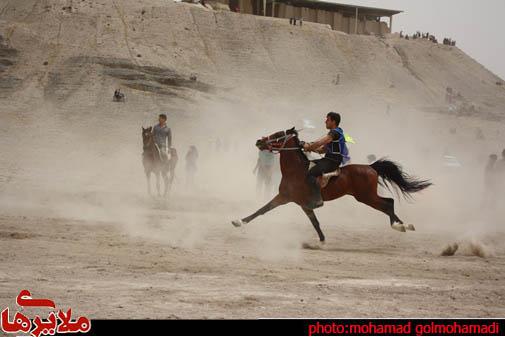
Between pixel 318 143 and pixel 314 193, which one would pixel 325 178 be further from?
pixel 318 143

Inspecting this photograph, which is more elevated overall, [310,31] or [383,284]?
[310,31]

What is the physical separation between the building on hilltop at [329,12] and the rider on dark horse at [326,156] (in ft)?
271

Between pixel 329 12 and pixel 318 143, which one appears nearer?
pixel 318 143

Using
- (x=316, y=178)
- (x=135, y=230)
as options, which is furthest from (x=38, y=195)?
(x=316, y=178)

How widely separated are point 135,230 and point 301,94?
61.9 m

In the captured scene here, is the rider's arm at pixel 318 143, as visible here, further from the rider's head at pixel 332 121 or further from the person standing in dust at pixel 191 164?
the person standing in dust at pixel 191 164

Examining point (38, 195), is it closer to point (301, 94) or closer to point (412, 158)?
point (412, 158)

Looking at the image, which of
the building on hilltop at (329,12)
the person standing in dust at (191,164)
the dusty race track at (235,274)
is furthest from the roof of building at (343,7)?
the dusty race track at (235,274)

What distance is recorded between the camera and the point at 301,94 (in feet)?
249

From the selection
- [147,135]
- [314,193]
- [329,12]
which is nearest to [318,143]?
[314,193]

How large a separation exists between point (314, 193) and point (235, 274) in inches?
144

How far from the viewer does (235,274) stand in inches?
396

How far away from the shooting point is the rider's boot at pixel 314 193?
13.3m

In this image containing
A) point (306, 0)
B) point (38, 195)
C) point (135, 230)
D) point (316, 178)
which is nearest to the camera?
point (316, 178)
